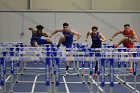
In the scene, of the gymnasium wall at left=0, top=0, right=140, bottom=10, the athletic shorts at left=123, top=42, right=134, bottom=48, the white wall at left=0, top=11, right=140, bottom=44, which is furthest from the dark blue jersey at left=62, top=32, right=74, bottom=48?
the gymnasium wall at left=0, top=0, right=140, bottom=10

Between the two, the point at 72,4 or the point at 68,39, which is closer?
the point at 68,39

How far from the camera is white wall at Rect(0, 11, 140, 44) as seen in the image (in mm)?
20016

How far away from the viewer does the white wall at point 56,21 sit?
20016 millimetres

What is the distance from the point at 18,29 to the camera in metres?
20.1

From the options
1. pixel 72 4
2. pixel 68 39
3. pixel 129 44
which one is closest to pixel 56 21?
pixel 72 4

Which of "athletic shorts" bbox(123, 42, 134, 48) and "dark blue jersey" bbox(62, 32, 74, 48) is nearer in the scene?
"athletic shorts" bbox(123, 42, 134, 48)

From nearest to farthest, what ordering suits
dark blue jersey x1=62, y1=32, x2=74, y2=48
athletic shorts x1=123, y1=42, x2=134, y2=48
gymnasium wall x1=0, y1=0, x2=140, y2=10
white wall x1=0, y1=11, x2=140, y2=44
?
athletic shorts x1=123, y1=42, x2=134, y2=48
dark blue jersey x1=62, y1=32, x2=74, y2=48
white wall x1=0, y1=11, x2=140, y2=44
gymnasium wall x1=0, y1=0, x2=140, y2=10

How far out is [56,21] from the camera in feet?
66.0

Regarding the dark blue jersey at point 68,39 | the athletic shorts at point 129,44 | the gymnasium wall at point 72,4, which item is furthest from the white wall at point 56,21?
the athletic shorts at point 129,44

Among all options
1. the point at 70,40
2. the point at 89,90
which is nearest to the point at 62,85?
the point at 89,90

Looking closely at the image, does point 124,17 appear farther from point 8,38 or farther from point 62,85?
point 62,85

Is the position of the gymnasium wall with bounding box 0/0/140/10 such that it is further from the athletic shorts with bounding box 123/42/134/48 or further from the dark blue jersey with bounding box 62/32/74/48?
the athletic shorts with bounding box 123/42/134/48

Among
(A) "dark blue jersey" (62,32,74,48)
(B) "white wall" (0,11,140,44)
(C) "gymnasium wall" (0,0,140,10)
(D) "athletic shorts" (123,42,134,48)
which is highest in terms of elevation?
(C) "gymnasium wall" (0,0,140,10)

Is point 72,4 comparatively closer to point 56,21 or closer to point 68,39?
point 56,21
